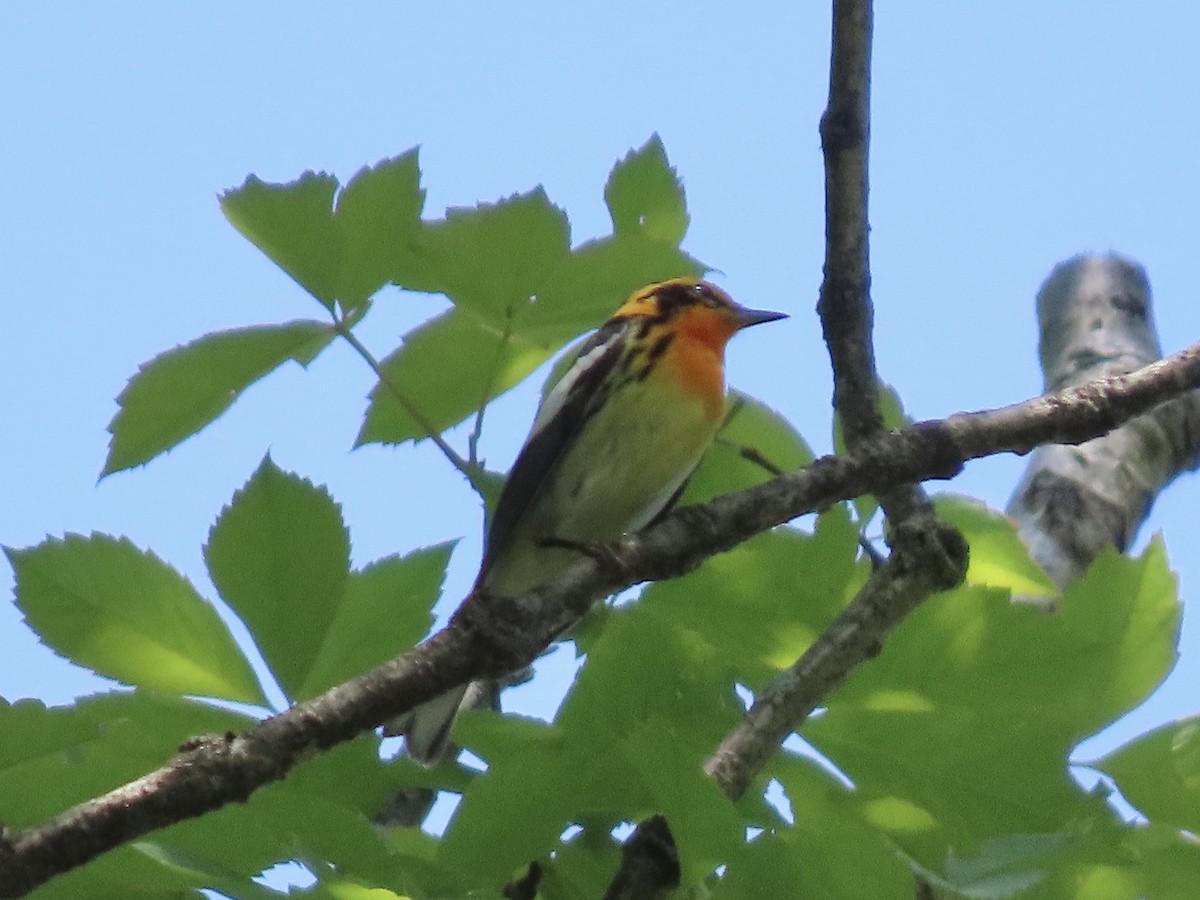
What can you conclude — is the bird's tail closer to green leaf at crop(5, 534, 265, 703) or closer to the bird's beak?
green leaf at crop(5, 534, 265, 703)

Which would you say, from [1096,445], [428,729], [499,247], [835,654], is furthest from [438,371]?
[1096,445]

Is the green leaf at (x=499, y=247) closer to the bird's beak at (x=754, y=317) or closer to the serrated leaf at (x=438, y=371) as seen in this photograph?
the serrated leaf at (x=438, y=371)

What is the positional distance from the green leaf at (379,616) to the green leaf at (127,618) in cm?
9

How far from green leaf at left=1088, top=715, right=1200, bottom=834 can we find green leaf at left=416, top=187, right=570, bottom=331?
100cm

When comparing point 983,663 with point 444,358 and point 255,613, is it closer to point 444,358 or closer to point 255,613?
point 255,613

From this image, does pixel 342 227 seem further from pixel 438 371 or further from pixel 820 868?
pixel 820 868

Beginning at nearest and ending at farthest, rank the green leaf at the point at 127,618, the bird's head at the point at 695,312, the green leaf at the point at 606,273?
the green leaf at the point at 127,618 → the green leaf at the point at 606,273 → the bird's head at the point at 695,312

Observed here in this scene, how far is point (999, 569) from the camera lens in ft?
6.49

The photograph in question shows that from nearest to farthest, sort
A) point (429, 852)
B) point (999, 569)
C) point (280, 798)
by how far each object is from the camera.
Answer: point (280, 798), point (429, 852), point (999, 569)

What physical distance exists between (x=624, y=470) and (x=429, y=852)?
1440mm

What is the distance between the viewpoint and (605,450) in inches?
119

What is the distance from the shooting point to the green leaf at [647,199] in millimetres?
2295

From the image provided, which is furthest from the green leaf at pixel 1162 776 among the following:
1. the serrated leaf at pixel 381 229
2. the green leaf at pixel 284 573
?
the serrated leaf at pixel 381 229

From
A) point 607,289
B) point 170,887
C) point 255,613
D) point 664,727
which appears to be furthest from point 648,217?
point 170,887
